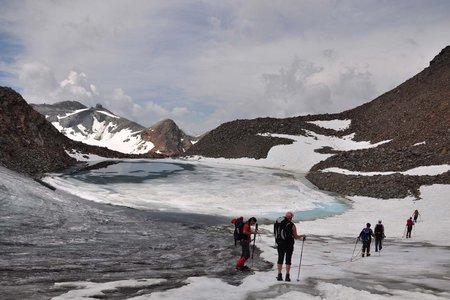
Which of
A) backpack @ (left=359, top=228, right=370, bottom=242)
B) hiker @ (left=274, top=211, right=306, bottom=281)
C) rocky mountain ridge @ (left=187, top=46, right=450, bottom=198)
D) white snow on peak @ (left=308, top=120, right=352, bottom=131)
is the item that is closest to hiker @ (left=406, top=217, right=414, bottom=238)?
backpack @ (left=359, top=228, right=370, bottom=242)

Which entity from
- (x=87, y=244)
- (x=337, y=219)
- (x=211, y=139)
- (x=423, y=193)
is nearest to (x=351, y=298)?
(x=87, y=244)

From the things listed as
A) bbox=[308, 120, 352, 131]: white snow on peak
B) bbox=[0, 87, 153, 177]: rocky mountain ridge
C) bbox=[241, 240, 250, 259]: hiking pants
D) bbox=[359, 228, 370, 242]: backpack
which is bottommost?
bbox=[241, 240, 250, 259]: hiking pants

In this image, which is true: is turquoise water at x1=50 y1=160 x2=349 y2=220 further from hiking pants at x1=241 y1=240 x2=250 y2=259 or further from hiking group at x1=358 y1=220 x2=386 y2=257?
hiking pants at x1=241 y1=240 x2=250 y2=259

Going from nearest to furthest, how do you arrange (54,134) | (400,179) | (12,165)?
(12,165)
(400,179)
(54,134)

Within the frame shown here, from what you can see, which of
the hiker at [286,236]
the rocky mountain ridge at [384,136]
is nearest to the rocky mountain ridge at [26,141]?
the rocky mountain ridge at [384,136]

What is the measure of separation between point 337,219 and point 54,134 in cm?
5706

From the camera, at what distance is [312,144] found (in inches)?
3425

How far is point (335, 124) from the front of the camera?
10619cm

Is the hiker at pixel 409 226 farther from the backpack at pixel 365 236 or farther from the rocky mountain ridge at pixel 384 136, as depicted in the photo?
the rocky mountain ridge at pixel 384 136

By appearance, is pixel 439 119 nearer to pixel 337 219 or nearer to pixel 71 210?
pixel 337 219

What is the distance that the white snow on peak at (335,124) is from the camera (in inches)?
4074

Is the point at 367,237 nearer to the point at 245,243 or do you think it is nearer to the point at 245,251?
the point at 245,243

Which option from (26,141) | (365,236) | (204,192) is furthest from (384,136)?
(365,236)

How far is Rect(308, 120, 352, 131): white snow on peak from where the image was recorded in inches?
4074
